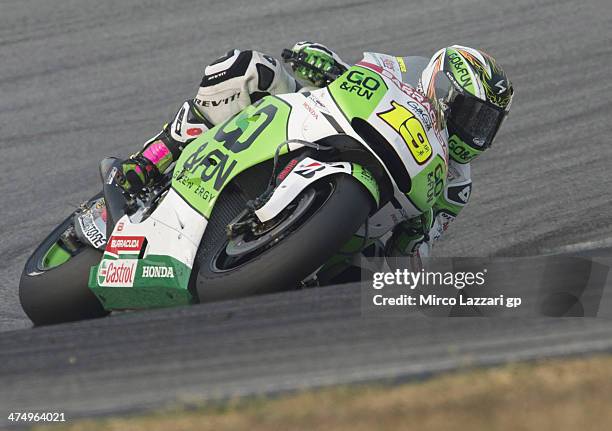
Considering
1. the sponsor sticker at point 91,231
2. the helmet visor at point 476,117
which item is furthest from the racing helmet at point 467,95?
the sponsor sticker at point 91,231

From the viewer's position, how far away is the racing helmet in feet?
16.7

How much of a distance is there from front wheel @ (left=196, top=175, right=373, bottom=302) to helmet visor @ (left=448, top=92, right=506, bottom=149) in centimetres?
95

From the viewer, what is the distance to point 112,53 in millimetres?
10188

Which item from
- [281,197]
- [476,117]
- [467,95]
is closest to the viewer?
[281,197]

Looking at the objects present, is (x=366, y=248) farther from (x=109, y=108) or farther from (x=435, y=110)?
(x=109, y=108)

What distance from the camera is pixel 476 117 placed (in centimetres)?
517

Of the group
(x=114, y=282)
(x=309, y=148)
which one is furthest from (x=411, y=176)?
(x=114, y=282)

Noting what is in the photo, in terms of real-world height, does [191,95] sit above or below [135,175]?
below

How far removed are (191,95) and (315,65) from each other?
12.9ft

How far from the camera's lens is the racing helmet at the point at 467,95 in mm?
5078

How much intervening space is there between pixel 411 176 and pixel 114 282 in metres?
1.48

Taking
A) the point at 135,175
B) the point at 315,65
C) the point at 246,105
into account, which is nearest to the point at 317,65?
the point at 315,65

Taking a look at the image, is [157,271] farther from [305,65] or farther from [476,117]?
[476,117]

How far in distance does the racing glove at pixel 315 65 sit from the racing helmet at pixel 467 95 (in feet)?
1.81
